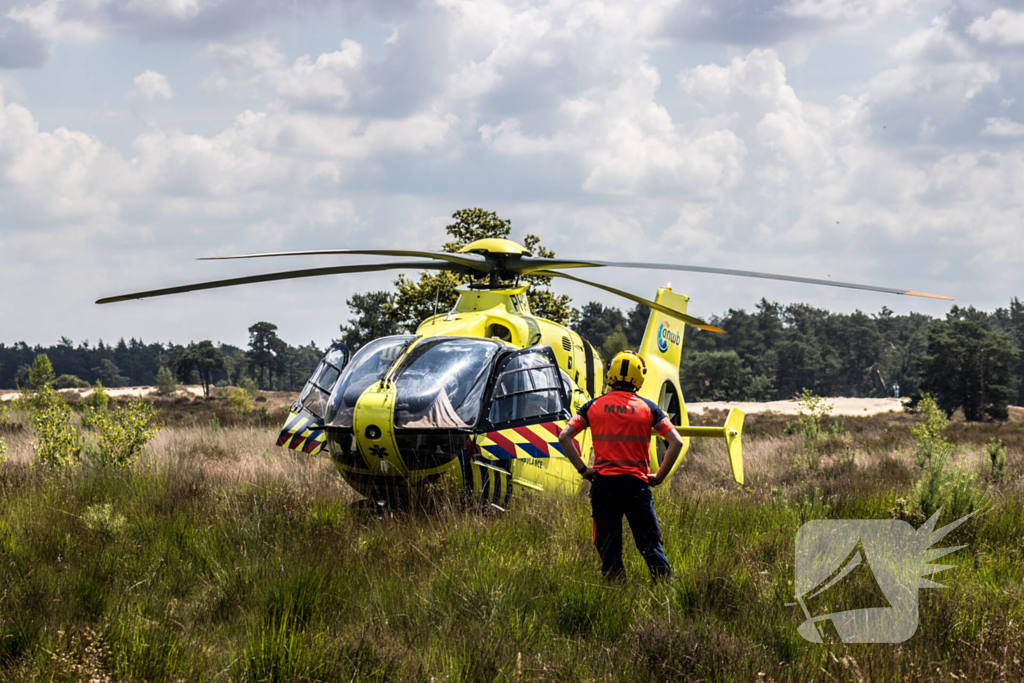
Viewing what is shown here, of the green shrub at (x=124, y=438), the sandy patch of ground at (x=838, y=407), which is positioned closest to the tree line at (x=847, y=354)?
Answer: the sandy patch of ground at (x=838, y=407)

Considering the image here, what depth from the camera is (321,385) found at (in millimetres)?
9211

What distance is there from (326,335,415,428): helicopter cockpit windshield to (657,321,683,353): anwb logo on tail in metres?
5.39

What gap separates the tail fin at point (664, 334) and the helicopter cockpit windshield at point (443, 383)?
15.3 feet

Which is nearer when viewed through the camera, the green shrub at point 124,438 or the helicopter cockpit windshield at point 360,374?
the helicopter cockpit windshield at point 360,374

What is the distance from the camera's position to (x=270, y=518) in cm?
701

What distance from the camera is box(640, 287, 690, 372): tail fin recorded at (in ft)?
40.5

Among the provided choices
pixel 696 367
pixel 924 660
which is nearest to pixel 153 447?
pixel 924 660

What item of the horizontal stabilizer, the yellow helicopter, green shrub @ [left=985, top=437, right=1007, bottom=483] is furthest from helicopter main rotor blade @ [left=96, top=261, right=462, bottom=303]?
green shrub @ [left=985, top=437, right=1007, bottom=483]

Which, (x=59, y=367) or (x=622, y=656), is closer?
(x=622, y=656)

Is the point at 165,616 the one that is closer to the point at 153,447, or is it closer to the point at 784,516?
the point at 784,516

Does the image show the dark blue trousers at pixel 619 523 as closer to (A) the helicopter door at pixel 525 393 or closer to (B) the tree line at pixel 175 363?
(A) the helicopter door at pixel 525 393

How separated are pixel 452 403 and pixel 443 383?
0.73 ft

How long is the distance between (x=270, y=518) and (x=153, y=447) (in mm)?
7040

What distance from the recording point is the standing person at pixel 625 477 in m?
5.47
